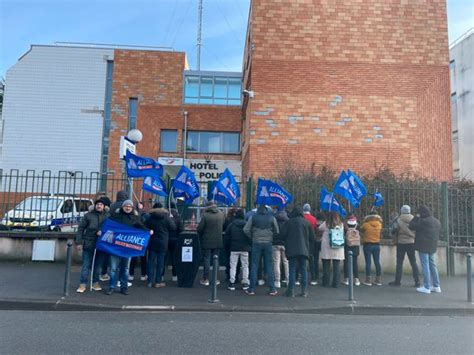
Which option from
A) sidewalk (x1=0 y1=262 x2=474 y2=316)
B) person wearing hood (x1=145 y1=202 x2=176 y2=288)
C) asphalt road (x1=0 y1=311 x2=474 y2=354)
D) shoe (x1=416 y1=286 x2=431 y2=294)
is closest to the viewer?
asphalt road (x1=0 y1=311 x2=474 y2=354)

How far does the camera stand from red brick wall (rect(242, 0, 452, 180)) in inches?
704

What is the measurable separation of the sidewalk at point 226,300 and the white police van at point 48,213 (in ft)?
9.22

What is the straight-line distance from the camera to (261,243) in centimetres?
909

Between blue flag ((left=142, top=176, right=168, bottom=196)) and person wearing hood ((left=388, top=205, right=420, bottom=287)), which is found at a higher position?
blue flag ((left=142, top=176, right=168, bottom=196))

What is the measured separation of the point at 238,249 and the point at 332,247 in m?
2.10

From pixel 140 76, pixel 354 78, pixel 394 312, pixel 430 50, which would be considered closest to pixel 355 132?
pixel 354 78

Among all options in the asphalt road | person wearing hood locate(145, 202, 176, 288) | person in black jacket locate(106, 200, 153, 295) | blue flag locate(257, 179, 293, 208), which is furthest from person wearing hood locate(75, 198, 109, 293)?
blue flag locate(257, 179, 293, 208)

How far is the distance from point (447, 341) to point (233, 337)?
9.88 feet

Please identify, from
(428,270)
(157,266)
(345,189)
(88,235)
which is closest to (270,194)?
(345,189)

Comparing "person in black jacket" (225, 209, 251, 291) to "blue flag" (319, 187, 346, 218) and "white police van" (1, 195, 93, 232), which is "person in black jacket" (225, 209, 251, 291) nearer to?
"blue flag" (319, 187, 346, 218)

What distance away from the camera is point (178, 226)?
9953mm

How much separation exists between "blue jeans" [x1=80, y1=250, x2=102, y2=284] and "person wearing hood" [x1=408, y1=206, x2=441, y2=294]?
7.03 meters

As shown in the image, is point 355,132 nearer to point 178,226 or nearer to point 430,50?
point 430,50

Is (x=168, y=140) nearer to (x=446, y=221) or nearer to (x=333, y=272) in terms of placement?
(x=446, y=221)
